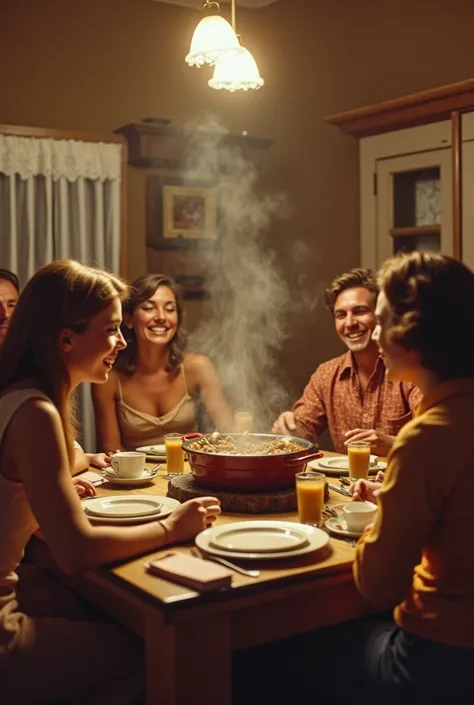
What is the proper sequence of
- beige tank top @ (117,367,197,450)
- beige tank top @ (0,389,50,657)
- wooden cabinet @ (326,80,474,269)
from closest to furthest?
beige tank top @ (0,389,50,657) < beige tank top @ (117,367,197,450) < wooden cabinet @ (326,80,474,269)

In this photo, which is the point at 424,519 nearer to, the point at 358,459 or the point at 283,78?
the point at 358,459

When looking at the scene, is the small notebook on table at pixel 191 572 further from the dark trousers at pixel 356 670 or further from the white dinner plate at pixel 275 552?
the dark trousers at pixel 356 670

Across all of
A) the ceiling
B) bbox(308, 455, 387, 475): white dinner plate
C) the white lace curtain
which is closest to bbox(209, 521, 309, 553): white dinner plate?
bbox(308, 455, 387, 475): white dinner plate

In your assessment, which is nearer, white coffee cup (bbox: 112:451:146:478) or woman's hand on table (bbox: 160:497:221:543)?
woman's hand on table (bbox: 160:497:221:543)

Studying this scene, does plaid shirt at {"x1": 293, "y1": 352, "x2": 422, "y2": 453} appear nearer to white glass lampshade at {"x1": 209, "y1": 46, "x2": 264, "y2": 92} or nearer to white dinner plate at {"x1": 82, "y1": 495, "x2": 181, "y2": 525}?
white glass lampshade at {"x1": 209, "y1": 46, "x2": 264, "y2": 92}

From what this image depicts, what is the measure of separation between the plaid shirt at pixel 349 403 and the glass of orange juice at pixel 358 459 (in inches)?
29.0

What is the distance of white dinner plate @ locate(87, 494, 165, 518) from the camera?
2.05 m

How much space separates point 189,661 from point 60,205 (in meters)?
3.19

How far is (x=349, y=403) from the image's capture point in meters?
3.43

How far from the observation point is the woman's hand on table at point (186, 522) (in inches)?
74.1

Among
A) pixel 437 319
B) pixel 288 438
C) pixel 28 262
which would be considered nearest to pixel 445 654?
pixel 437 319

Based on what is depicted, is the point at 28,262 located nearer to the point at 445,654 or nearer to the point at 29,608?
the point at 29,608

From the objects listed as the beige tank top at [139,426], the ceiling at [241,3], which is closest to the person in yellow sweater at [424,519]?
the beige tank top at [139,426]

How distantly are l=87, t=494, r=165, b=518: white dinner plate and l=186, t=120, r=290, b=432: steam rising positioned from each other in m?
2.45
